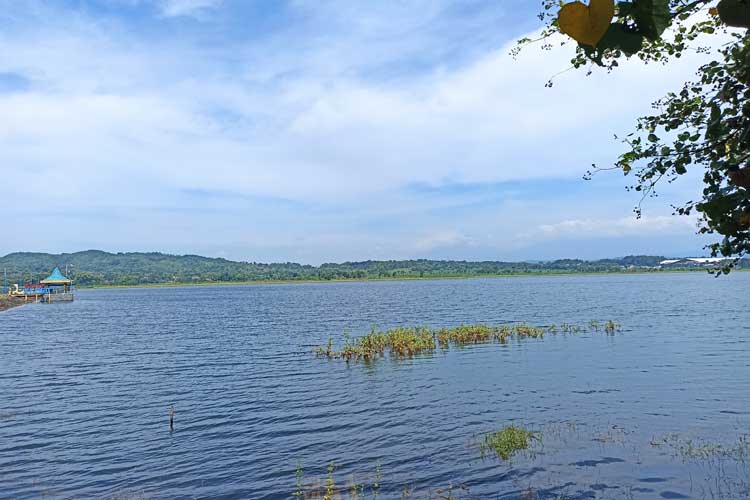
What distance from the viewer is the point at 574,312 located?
69250mm

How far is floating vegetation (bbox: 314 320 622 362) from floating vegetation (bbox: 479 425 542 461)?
18.8 m

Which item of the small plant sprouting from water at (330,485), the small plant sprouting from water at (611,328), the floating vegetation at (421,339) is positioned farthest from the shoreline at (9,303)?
the small plant sprouting from water at (330,485)

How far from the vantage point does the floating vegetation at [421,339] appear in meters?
38.6

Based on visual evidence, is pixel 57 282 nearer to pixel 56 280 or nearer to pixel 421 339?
pixel 56 280

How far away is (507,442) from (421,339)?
23676 millimetres

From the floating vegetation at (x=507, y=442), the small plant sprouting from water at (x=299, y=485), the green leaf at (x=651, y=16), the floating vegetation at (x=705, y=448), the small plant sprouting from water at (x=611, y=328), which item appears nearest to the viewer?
the green leaf at (x=651, y=16)

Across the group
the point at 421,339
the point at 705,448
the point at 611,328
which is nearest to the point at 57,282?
the point at 421,339

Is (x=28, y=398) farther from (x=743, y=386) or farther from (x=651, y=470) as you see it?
(x=743, y=386)

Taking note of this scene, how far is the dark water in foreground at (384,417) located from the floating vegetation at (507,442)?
0.55 m

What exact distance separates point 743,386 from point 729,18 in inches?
1121

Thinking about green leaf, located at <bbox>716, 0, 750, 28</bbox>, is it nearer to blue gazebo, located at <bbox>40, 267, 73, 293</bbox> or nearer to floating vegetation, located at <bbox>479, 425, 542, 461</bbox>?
floating vegetation, located at <bbox>479, 425, 542, 461</bbox>

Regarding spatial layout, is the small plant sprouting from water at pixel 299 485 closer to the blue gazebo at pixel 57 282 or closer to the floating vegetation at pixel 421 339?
the floating vegetation at pixel 421 339

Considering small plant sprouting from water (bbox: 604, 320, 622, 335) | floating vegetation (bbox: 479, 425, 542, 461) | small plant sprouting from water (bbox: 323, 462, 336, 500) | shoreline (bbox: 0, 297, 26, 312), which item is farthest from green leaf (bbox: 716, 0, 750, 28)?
shoreline (bbox: 0, 297, 26, 312)

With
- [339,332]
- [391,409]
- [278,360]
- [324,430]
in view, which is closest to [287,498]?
[324,430]
